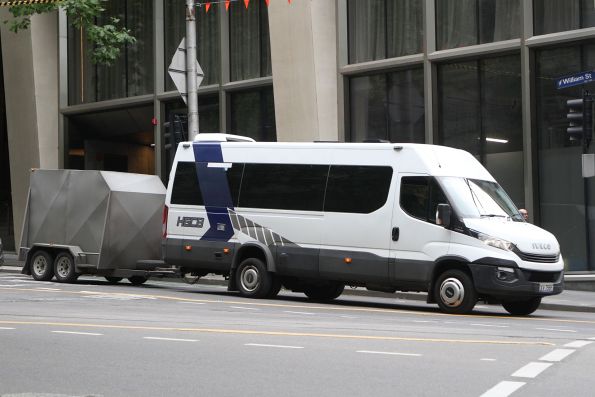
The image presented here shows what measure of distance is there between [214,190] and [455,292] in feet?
17.9

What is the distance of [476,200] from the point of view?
707 inches

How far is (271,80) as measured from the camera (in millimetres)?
31719

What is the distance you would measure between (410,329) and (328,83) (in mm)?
16899

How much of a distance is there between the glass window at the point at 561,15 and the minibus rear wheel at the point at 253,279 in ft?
33.6

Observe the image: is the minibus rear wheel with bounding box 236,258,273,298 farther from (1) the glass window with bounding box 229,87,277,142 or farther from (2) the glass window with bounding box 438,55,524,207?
(1) the glass window with bounding box 229,87,277,142

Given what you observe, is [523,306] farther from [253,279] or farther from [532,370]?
[532,370]

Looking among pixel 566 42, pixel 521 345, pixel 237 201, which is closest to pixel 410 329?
pixel 521 345

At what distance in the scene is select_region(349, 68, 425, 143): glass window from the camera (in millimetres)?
28484

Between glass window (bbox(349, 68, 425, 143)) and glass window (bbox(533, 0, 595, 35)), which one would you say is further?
glass window (bbox(349, 68, 425, 143))

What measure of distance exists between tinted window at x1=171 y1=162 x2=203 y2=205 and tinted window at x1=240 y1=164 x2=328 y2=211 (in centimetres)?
110

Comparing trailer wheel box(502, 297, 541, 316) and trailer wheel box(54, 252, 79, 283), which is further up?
trailer wheel box(54, 252, 79, 283)

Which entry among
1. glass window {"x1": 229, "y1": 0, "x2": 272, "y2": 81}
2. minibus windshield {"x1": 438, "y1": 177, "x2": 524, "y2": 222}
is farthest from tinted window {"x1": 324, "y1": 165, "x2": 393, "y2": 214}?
glass window {"x1": 229, "y1": 0, "x2": 272, "y2": 81}

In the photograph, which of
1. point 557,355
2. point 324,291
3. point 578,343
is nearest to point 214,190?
point 324,291

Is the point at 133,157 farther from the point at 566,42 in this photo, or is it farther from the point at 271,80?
the point at 566,42
